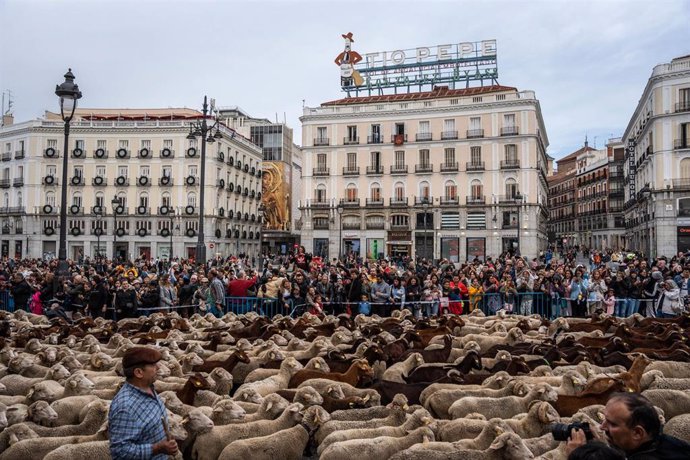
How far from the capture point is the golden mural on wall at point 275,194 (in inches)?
2874

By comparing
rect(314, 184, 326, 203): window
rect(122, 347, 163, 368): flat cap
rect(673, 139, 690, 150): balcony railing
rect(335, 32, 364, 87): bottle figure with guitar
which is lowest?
rect(122, 347, 163, 368): flat cap

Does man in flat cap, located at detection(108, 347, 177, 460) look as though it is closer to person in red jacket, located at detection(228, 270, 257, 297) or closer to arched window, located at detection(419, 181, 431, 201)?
person in red jacket, located at detection(228, 270, 257, 297)

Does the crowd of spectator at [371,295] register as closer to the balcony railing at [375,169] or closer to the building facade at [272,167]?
the balcony railing at [375,169]

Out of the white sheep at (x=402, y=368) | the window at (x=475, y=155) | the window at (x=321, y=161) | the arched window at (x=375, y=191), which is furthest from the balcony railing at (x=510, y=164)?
the white sheep at (x=402, y=368)

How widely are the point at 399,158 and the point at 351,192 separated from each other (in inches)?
235

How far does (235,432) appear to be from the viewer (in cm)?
588

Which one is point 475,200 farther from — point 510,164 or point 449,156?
point 449,156

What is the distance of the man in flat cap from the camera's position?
3.67m

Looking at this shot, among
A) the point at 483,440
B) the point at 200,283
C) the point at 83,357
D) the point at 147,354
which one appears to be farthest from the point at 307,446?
the point at 200,283

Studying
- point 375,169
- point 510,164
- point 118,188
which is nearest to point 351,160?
point 375,169

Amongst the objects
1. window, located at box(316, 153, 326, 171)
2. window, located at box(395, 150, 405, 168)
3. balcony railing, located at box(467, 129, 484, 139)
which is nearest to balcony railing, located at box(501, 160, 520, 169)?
balcony railing, located at box(467, 129, 484, 139)

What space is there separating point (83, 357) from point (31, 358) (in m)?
0.77

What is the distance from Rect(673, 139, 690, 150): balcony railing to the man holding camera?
4832 cm

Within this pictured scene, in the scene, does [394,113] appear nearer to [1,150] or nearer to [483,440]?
[1,150]
